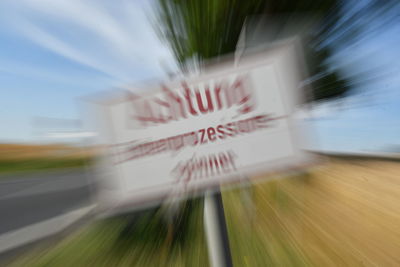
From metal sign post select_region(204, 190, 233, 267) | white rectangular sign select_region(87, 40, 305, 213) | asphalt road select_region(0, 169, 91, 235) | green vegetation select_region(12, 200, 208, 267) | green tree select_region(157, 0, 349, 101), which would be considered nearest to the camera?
white rectangular sign select_region(87, 40, 305, 213)

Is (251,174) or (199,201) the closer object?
(251,174)

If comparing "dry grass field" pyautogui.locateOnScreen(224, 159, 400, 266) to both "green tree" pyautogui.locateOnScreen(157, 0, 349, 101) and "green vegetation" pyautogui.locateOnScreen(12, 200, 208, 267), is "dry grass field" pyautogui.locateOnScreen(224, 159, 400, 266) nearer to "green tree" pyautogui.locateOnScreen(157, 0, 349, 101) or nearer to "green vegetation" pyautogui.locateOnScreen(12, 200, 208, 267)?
"green vegetation" pyautogui.locateOnScreen(12, 200, 208, 267)

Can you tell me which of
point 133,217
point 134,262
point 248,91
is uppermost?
point 248,91

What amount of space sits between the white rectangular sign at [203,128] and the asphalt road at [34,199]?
2036 millimetres

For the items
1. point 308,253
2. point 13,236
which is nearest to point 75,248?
point 308,253

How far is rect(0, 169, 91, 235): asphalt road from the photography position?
3732 mm

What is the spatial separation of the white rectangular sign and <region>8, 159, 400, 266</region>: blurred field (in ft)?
2.00

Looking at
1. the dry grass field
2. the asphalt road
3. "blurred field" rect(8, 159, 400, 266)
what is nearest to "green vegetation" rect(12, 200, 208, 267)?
"blurred field" rect(8, 159, 400, 266)

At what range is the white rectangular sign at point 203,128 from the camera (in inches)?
24.9

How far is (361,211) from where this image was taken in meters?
1.81

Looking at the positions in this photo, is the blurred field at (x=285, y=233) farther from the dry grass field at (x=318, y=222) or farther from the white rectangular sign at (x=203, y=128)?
the white rectangular sign at (x=203, y=128)

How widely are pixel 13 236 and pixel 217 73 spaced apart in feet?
10.5

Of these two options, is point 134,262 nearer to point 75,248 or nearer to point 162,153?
point 75,248

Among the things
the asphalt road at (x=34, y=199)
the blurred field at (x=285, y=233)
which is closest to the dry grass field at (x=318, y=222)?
the blurred field at (x=285, y=233)
